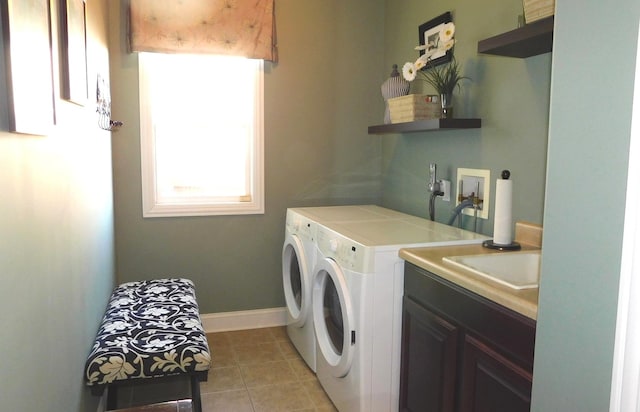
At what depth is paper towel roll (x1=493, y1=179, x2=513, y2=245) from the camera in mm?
2008

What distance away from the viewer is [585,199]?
1.02 metres

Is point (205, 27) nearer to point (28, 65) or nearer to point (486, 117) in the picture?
point (486, 117)

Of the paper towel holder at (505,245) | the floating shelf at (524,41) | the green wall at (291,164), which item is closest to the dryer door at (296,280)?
the green wall at (291,164)

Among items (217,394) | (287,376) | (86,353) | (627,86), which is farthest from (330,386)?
(627,86)

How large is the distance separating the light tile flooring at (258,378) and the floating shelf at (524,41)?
184 centimetres

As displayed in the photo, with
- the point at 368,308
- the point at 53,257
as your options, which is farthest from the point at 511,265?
the point at 53,257

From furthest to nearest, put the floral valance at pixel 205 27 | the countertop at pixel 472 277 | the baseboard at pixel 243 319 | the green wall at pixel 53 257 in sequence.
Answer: the baseboard at pixel 243 319 < the floral valance at pixel 205 27 < the countertop at pixel 472 277 < the green wall at pixel 53 257

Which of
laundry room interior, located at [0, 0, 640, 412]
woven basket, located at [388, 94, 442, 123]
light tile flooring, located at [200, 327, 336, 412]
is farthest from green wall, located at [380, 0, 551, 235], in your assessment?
light tile flooring, located at [200, 327, 336, 412]

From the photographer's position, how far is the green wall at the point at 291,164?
3262 mm

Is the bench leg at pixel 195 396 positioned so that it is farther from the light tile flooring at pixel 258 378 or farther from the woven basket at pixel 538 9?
the woven basket at pixel 538 9

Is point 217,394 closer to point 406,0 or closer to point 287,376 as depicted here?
point 287,376

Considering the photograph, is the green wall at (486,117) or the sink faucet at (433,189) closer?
the green wall at (486,117)

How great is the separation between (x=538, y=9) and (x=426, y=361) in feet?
4.41

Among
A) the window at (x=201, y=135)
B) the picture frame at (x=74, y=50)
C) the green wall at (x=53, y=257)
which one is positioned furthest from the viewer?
the window at (x=201, y=135)
